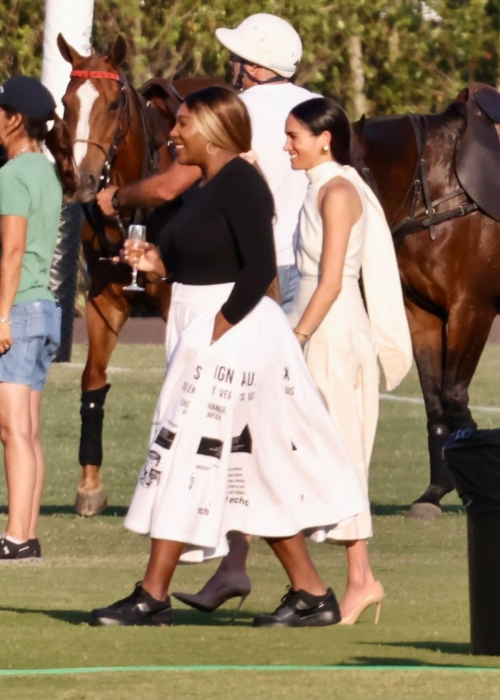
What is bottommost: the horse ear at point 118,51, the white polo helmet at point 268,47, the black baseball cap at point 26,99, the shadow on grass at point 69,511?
the shadow on grass at point 69,511

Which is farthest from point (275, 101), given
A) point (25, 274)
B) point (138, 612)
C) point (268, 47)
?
point (138, 612)

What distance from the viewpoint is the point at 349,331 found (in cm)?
682

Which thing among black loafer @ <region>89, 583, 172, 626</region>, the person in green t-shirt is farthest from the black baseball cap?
black loafer @ <region>89, 583, 172, 626</region>

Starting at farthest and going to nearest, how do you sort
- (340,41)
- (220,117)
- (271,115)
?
(340,41) < (271,115) < (220,117)

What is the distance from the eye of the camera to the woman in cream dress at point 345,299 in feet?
21.9

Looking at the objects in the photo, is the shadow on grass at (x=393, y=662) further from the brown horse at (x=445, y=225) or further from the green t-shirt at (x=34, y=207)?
the brown horse at (x=445, y=225)

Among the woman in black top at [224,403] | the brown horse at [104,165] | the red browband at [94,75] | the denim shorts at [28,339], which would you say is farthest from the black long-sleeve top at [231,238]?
the red browband at [94,75]

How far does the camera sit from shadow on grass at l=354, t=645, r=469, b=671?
5730 mm

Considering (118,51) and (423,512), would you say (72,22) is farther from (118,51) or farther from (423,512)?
(423,512)

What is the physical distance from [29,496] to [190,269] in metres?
1.94

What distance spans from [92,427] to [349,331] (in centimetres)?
385

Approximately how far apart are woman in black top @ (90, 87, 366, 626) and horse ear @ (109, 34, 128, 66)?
142 inches

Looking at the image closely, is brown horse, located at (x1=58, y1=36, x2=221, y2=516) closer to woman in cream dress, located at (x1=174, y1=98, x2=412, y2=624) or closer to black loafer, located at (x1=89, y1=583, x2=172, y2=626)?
woman in cream dress, located at (x1=174, y1=98, x2=412, y2=624)

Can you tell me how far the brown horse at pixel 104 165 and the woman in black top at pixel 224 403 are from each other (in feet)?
10.4
